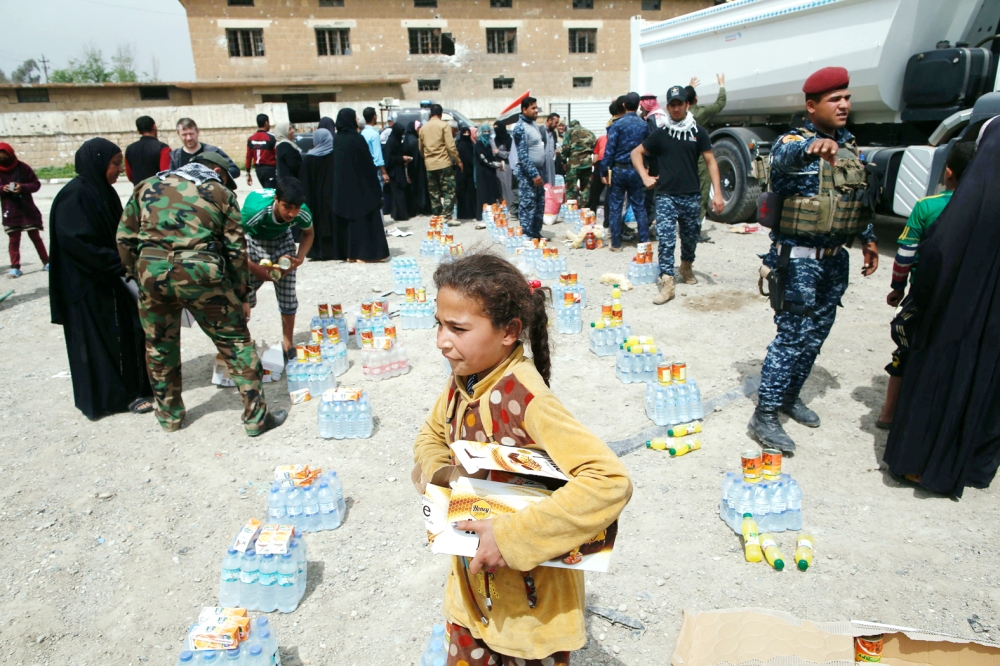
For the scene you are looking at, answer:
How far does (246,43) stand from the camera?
35.4m

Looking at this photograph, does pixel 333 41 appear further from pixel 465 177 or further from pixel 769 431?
pixel 769 431

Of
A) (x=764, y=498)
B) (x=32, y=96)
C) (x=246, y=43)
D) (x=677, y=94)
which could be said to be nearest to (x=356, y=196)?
(x=677, y=94)

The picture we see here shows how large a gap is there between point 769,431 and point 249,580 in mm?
3334

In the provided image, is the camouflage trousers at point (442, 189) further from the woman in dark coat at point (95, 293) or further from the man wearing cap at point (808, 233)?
the man wearing cap at point (808, 233)

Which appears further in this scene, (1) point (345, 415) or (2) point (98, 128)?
(2) point (98, 128)

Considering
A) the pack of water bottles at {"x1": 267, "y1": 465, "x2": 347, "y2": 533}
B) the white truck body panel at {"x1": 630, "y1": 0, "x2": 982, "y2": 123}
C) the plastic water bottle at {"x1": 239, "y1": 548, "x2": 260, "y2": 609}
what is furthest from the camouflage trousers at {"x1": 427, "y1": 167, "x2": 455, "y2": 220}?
the plastic water bottle at {"x1": 239, "y1": 548, "x2": 260, "y2": 609}

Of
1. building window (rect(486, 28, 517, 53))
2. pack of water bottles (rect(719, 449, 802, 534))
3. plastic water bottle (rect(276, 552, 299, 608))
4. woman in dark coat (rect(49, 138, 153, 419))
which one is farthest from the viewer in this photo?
building window (rect(486, 28, 517, 53))

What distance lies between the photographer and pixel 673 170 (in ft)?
23.8

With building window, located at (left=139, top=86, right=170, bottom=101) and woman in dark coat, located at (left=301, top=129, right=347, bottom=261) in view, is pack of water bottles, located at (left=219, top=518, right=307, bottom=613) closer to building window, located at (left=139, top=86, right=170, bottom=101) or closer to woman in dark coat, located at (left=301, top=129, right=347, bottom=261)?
woman in dark coat, located at (left=301, top=129, right=347, bottom=261)

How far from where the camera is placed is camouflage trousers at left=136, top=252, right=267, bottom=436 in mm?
4352

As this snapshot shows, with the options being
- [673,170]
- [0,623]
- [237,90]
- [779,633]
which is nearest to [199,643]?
[0,623]

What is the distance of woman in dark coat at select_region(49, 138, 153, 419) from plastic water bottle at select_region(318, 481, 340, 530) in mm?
2471

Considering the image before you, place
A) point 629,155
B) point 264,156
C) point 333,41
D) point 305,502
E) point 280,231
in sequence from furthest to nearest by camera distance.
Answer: point 333,41 → point 264,156 → point 629,155 → point 280,231 → point 305,502

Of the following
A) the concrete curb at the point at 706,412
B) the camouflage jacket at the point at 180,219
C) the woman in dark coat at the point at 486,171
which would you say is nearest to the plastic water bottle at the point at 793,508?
the concrete curb at the point at 706,412
